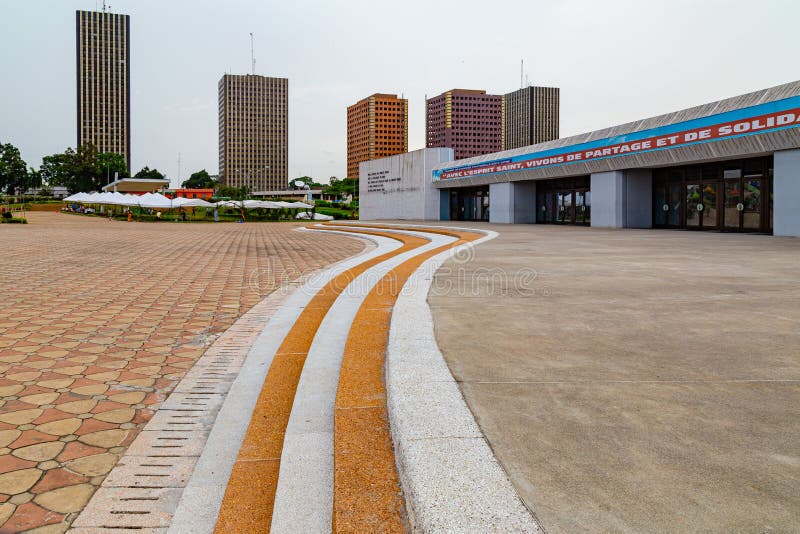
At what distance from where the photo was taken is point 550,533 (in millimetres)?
1878

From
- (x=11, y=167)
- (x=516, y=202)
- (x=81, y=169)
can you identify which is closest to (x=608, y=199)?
(x=516, y=202)

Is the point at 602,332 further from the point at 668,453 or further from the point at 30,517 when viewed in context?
the point at 30,517

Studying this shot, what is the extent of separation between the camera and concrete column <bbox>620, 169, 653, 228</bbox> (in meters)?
26.1

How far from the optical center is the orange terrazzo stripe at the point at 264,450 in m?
2.34

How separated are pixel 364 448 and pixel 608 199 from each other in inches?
1036

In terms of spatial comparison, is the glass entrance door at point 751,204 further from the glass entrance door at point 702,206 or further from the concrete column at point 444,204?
the concrete column at point 444,204

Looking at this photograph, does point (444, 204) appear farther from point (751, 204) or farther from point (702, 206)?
point (751, 204)

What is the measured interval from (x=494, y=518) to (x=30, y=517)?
188 cm

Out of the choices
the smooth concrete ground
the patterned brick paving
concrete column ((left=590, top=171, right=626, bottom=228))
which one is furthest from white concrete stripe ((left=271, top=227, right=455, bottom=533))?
concrete column ((left=590, top=171, right=626, bottom=228))

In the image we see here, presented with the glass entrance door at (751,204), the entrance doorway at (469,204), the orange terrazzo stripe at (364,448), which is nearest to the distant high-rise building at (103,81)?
the entrance doorway at (469,204)

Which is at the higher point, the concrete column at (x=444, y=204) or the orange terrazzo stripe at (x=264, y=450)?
the concrete column at (x=444, y=204)

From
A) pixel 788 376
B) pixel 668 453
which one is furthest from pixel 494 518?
pixel 788 376

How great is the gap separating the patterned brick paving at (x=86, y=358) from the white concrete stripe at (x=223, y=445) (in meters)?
0.44

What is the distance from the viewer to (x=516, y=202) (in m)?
34.6
